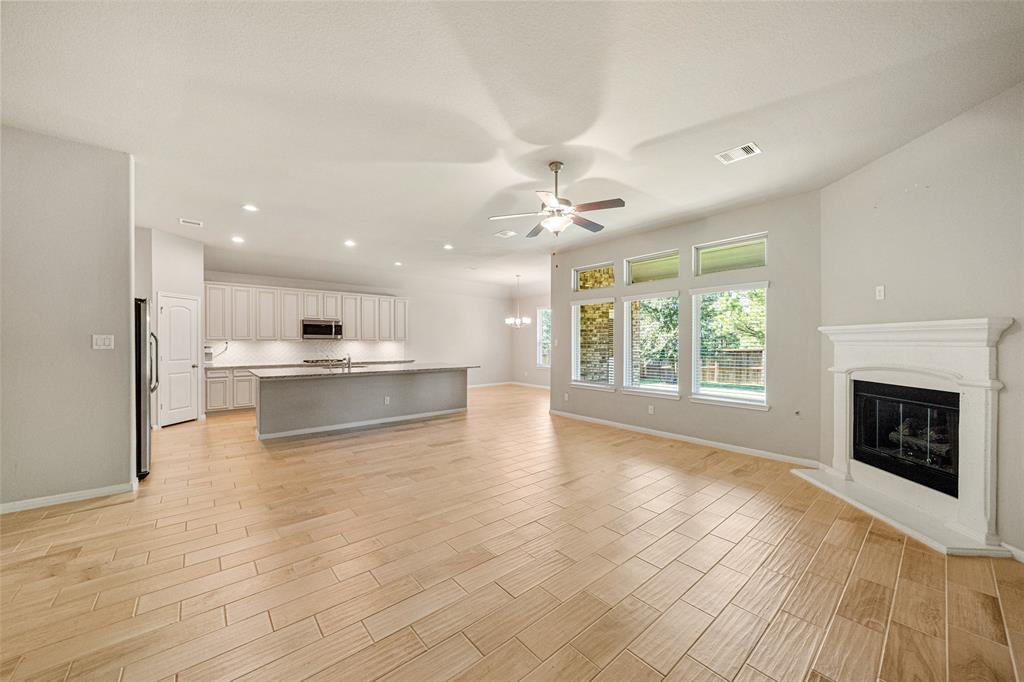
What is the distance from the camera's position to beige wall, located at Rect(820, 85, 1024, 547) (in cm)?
254

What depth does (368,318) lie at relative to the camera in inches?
367

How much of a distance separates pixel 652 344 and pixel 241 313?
307 inches

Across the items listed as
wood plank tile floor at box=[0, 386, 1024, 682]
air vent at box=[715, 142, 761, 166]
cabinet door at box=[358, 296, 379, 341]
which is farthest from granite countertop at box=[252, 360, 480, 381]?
air vent at box=[715, 142, 761, 166]

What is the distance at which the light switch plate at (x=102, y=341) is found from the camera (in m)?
3.35

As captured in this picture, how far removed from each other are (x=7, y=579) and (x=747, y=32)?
5.10 metres

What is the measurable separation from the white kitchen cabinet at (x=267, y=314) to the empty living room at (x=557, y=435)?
8.20ft

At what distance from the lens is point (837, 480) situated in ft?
12.2

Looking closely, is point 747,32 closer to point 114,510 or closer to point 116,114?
point 116,114

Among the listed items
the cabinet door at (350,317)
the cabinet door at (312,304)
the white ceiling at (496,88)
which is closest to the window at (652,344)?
the white ceiling at (496,88)

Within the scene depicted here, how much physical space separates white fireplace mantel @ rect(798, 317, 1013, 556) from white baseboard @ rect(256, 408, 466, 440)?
543 centimetres

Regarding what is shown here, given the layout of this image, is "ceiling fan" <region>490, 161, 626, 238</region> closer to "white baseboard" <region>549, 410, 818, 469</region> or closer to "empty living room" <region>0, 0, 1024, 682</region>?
"empty living room" <region>0, 0, 1024, 682</region>

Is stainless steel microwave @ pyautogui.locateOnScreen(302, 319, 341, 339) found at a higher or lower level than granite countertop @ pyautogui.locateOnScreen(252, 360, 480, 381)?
higher

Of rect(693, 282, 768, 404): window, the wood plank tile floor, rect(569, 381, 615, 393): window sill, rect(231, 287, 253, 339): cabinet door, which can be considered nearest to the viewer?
the wood plank tile floor

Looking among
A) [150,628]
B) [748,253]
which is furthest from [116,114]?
[748,253]
